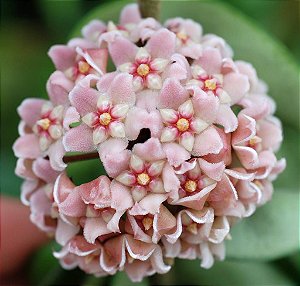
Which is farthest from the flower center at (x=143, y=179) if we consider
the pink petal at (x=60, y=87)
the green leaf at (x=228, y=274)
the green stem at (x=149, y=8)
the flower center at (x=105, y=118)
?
the green leaf at (x=228, y=274)

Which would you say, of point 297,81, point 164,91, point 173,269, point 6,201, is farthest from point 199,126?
point 6,201

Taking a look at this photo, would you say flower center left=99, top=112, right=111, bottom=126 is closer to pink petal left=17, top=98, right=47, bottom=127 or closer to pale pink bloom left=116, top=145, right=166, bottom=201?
pale pink bloom left=116, top=145, right=166, bottom=201

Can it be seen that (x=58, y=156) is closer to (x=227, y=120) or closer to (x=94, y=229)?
(x=94, y=229)

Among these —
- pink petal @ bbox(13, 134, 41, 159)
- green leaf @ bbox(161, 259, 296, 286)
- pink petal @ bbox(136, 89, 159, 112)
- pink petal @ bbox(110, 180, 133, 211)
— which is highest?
pink petal @ bbox(136, 89, 159, 112)

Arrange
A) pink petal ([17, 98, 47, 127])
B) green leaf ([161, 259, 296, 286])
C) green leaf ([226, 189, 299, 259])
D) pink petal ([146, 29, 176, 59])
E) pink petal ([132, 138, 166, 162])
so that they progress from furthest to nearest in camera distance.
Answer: green leaf ([161, 259, 296, 286]) < green leaf ([226, 189, 299, 259]) < pink petal ([17, 98, 47, 127]) < pink petal ([146, 29, 176, 59]) < pink petal ([132, 138, 166, 162])

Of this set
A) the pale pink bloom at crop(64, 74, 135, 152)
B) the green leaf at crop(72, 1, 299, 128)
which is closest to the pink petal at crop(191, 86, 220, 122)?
the pale pink bloom at crop(64, 74, 135, 152)
